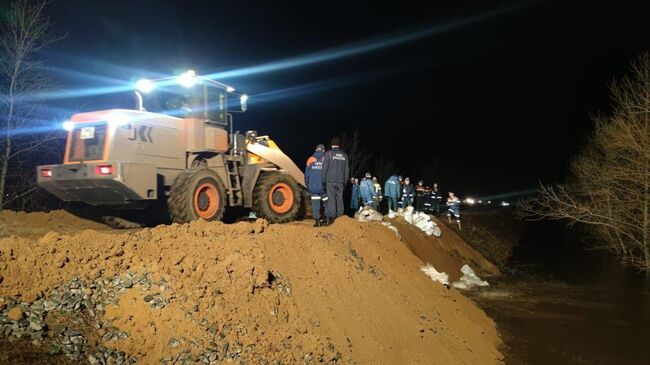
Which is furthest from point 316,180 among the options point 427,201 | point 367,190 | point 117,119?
point 427,201

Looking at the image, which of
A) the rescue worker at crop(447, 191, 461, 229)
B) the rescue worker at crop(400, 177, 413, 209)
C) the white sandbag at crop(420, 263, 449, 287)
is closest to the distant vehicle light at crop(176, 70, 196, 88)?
the white sandbag at crop(420, 263, 449, 287)

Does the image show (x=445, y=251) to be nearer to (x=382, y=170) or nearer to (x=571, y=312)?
(x=571, y=312)

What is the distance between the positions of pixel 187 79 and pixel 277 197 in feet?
9.97

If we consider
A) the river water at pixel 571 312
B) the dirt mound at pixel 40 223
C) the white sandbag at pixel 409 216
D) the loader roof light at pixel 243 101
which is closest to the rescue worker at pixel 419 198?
the river water at pixel 571 312

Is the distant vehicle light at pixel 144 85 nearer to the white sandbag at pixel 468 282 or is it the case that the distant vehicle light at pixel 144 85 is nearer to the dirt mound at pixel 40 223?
the dirt mound at pixel 40 223

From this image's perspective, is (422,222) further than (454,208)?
No

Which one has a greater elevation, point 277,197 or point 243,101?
point 243,101

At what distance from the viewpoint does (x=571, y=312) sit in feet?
37.4

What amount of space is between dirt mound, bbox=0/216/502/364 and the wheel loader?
204cm

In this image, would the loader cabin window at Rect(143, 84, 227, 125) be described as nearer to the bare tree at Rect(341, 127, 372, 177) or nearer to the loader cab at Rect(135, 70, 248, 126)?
the loader cab at Rect(135, 70, 248, 126)

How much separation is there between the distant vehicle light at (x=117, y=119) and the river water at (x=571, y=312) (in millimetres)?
7350

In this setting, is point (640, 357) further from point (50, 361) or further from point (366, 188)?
point (366, 188)

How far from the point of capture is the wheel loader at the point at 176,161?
8.41 meters

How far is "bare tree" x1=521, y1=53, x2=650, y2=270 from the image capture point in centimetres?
1641
